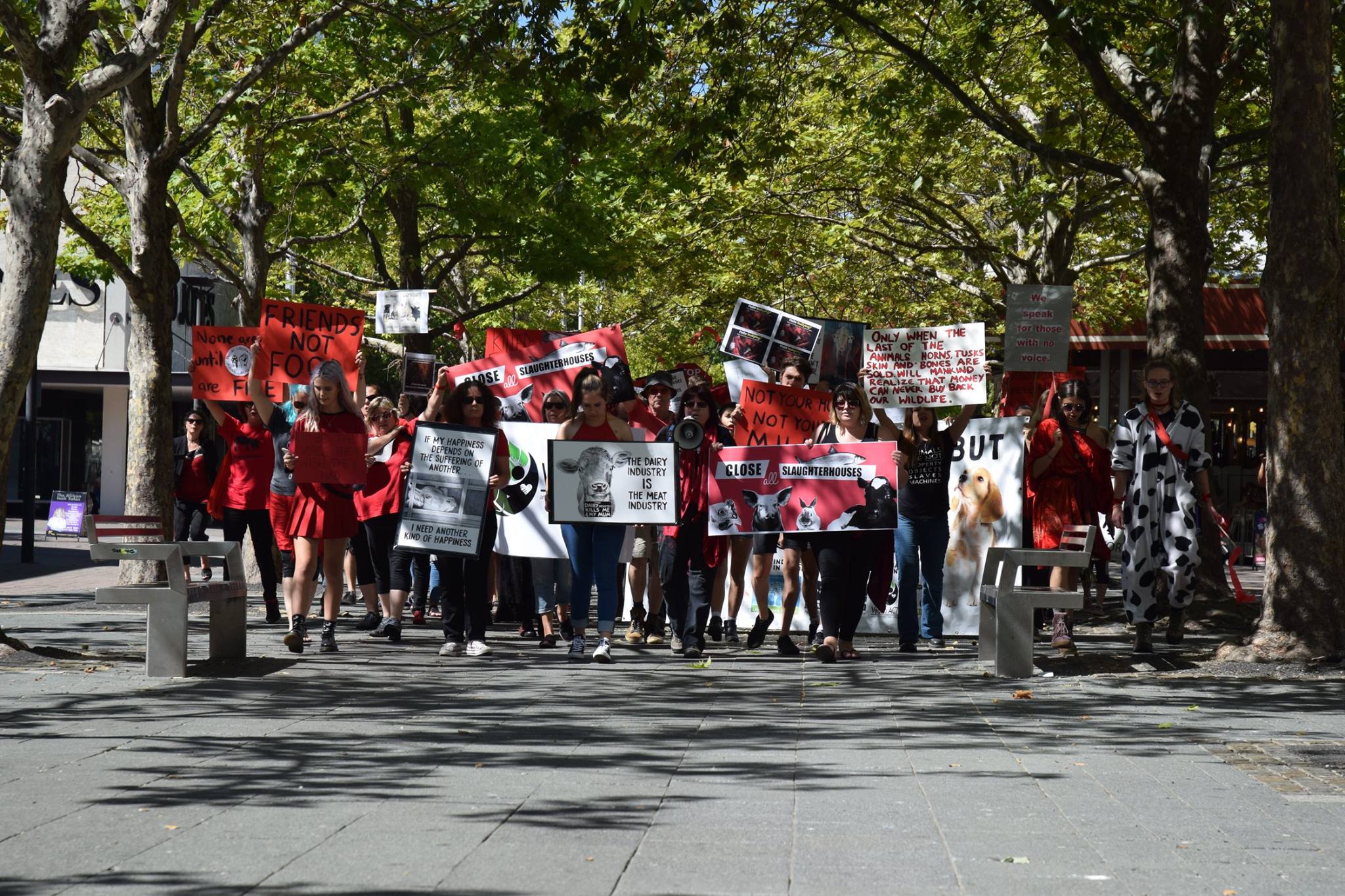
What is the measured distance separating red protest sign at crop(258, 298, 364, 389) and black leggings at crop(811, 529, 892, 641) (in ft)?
15.7

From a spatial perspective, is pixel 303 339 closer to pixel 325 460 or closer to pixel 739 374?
pixel 325 460

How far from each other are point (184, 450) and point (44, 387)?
2206 cm

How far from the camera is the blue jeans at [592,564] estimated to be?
1076 cm

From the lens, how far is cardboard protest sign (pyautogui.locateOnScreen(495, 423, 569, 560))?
11.6 metres

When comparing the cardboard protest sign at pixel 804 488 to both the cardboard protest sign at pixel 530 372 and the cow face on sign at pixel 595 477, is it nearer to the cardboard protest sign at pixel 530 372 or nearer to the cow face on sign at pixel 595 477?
the cow face on sign at pixel 595 477

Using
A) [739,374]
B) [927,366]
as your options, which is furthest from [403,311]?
[927,366]

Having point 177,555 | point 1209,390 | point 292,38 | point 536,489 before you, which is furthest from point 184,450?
point 1209,390

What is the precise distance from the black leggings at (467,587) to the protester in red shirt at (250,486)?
2.78m

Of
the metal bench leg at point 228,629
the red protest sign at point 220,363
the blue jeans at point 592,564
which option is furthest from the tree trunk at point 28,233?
the red protest sign at point 220,363

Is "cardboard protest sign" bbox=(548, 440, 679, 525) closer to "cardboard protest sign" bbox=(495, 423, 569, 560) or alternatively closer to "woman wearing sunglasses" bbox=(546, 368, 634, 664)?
"woman wearing sunglasses" bbox=(546, 368, 634, 664)

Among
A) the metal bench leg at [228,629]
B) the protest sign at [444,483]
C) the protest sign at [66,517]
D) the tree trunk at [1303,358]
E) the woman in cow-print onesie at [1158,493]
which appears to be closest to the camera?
the metal bench leg at [228,629]

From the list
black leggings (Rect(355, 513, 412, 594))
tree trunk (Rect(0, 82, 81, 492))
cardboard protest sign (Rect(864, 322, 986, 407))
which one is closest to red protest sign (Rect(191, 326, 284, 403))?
black leggings (Rect(355, 513, 412, 594))

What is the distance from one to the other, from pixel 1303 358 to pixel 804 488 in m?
3.38

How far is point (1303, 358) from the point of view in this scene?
1047cm
